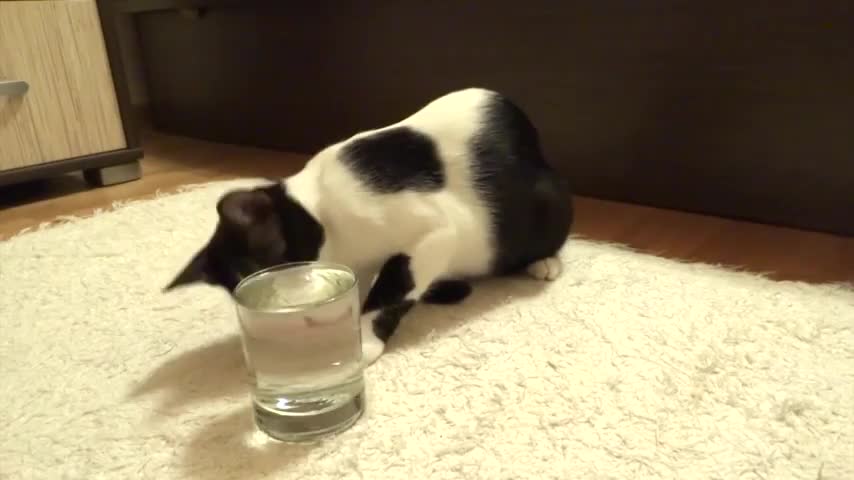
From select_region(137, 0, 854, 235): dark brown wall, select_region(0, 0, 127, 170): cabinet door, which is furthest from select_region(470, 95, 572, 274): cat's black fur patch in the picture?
select_region(0, 0, 127, 170): cabinet door

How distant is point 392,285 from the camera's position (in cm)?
81

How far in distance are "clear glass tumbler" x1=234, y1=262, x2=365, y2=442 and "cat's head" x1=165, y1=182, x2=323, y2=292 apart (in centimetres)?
8

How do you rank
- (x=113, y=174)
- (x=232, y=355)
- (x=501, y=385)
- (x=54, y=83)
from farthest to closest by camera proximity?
(x=113, y=174)
(x=54, y=83)
(x=232, y=355)
(x=501, y=385)

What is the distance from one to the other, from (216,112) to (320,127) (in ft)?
1.72

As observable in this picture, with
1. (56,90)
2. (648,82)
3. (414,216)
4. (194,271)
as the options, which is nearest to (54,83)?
(56,90)

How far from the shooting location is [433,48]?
153 centimetres

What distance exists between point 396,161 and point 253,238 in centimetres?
19

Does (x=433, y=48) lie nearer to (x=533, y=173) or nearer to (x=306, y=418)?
(x=533, y=173)

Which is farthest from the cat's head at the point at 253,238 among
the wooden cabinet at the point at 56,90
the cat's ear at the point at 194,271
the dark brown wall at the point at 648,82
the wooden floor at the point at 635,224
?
the wooden cabinet at the point at 56,90

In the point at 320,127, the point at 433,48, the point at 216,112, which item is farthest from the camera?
the point at 216,112

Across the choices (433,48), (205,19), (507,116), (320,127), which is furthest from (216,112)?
(507,116)

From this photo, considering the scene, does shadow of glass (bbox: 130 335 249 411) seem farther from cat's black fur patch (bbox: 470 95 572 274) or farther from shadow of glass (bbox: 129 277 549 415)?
cat's black fur patch (bbox: 470 95 572 274)

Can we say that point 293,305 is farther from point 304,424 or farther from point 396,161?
point 396,161

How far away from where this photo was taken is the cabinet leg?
1.74m
